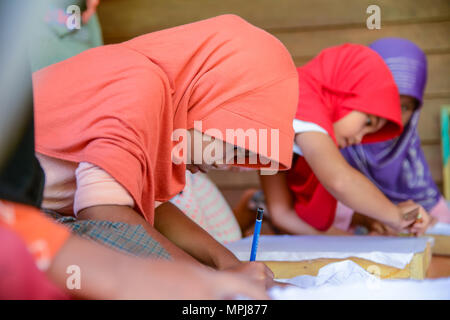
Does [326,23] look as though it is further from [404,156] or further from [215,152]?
[215,152]

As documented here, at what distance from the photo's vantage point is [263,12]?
7.43ft

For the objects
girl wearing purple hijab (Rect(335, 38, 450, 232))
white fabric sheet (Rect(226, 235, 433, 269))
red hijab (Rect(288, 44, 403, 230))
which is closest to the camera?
white fabric sheet (Rect(226, 235, 433, 269))

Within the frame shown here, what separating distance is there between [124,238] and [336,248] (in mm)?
682

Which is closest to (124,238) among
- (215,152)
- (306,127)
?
(215,152)

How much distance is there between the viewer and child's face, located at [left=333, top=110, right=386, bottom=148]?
1.42 m

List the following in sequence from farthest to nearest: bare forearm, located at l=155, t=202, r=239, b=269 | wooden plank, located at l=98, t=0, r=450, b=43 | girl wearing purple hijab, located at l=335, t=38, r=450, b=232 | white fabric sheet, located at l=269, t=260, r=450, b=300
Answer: wooden plank, located at l=98, t=0, r=450, b=43 → girl wearing purple hijab, located at l=335, t=38, r=450, b=232 → bare forearm, located at l=155, t=202, r=239, b=269 → white fabric sheet, located at l=269, t=260, r=450, b=300

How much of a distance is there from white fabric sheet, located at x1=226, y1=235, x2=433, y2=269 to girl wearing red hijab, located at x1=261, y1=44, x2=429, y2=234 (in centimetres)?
11

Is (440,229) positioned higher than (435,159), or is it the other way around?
(440,229)

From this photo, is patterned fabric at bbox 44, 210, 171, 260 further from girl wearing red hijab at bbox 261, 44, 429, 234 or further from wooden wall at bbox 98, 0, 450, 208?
wooden wall at bbox 98, 0, 450, 208

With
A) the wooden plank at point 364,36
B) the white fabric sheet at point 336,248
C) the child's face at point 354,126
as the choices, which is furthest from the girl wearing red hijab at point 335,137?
the wooden plank at point 364,36

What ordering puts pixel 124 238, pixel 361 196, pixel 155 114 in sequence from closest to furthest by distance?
pixel 124 238 → pixel 155 114 → pixel 361 196

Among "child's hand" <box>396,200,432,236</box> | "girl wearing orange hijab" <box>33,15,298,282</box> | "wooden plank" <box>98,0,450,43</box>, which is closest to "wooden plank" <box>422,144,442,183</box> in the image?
"wooden plank" <box>98,0,450,43</box>

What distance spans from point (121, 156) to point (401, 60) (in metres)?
1.19
